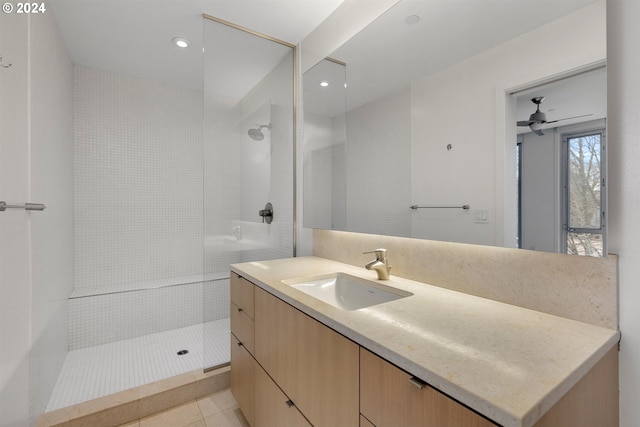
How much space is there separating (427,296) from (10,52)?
2.00 m

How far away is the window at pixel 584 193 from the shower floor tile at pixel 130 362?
1.98 m

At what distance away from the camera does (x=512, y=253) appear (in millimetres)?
1071

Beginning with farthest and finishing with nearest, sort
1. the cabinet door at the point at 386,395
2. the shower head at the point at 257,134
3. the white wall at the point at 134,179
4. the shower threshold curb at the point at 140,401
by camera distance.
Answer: the white wall at the point at 134,179 < the shower head at the point at 257,134 < the shower threshold curb at the point at 140,401 < the cabinet door at the point at 386,395

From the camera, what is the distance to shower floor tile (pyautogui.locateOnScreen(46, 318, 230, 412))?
1.88 m

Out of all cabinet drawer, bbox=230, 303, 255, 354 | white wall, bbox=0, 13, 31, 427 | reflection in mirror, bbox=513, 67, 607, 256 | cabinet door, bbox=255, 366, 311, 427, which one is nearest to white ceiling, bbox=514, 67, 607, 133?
reflection in mirror, bbox=513, 67, 607, 256

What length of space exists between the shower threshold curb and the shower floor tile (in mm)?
84

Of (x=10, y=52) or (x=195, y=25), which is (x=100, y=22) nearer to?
(x=195, y=25)

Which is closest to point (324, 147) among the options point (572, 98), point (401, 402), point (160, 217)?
point (572, 98)

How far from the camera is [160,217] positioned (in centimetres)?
306

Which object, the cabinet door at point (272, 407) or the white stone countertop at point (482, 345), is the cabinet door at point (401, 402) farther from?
Answer: the cabinet door at point (272, 407)

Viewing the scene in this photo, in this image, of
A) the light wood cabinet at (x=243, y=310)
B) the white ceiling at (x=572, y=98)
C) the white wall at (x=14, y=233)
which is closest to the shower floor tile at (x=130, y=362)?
the light wood cabinet at (x=243, y=310)

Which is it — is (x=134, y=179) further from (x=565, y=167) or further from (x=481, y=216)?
(x=565, y=167)

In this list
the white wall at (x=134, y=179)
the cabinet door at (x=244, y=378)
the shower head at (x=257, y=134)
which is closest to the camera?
the cabinet door at (x=244, y=378)

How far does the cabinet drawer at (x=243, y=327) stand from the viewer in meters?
1.54
